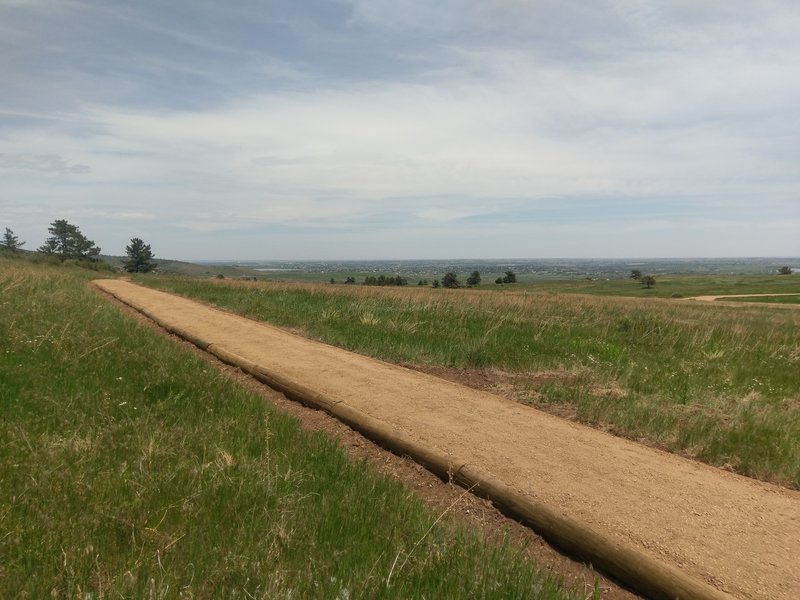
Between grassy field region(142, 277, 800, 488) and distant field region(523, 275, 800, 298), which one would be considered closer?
grassy field region(142, 277, 800, 488)

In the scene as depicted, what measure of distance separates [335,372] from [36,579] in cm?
612

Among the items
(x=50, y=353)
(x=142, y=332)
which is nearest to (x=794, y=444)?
(x=50, y=353)

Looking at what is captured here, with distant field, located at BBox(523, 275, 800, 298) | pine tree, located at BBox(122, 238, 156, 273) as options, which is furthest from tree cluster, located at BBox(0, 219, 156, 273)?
distant field, located at BBox(523, 275, 800, 298)

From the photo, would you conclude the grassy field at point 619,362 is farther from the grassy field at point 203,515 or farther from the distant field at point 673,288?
the distant field at point 673,288

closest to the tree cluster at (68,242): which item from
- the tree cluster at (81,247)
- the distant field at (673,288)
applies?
the tree cluster at (81,247)

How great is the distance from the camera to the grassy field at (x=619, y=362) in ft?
20.6

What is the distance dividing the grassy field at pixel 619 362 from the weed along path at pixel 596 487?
704mm

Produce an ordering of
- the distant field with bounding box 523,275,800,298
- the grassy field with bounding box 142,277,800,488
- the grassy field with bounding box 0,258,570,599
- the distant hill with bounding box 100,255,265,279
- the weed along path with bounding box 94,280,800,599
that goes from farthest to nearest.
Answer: the distant hill with bounding box 100,255,265,279 → the distant field with bounding box 523,275,800,298 → the grassy field with bounding box 142,277,800,488 → the weed along path with bounding box 94,280,800,599 → the grassy field with bounding box 0,258,570,599

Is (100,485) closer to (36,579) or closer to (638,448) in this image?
(36,579)

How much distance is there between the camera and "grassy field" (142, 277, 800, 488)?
627 cm

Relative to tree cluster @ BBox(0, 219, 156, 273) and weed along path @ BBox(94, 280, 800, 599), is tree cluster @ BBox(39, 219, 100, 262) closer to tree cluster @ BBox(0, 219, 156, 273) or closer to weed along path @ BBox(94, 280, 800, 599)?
tree cluster @ BBox(0, 219, 156, 273)

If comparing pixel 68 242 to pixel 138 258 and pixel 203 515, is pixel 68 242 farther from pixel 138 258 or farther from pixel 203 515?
pixel 203 515

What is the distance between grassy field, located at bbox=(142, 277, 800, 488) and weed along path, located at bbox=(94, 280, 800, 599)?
2.31 feet

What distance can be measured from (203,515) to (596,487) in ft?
10.4
